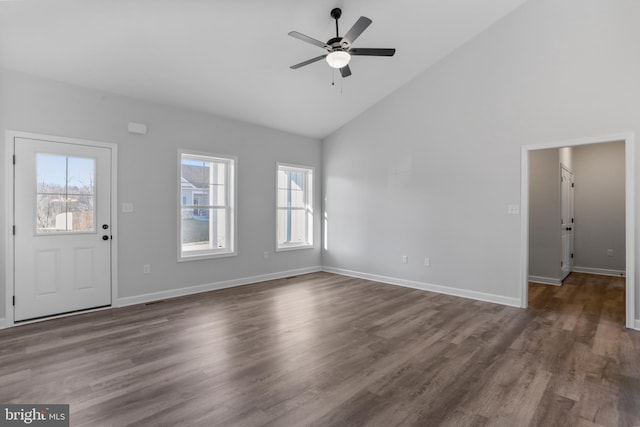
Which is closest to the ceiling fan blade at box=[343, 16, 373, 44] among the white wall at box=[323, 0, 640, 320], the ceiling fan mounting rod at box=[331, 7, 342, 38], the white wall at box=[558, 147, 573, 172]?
the ceiling fan mounting rod at box=[331, 7, 342, 38]

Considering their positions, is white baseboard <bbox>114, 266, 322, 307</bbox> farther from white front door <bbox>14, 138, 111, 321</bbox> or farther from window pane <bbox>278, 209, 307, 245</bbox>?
window pane <bbox>278, 209, 307, 245</bbox>

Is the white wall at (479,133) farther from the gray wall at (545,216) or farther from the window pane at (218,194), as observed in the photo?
the window pane at (218,194)

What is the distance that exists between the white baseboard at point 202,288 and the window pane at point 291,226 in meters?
0.64

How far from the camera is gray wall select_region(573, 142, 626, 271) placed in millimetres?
6562

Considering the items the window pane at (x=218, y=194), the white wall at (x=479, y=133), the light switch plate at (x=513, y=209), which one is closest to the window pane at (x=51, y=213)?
the window pane at (x=218, y=194)

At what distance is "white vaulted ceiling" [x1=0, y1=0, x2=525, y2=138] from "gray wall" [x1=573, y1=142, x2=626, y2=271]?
4365mm

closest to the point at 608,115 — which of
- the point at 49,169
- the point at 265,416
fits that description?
the point at 265,416

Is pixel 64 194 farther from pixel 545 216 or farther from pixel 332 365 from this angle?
pixel 545 216

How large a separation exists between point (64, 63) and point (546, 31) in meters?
5.87

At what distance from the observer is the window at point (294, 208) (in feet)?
21.3

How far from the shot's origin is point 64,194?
399cm

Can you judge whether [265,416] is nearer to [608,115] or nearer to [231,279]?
[231,279]

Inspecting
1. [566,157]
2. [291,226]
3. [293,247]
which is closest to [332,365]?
[293,247]

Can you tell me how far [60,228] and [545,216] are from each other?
7.35 meters
